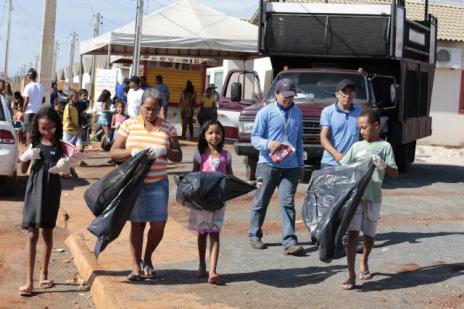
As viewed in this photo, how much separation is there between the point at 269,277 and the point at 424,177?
11000 millimetres

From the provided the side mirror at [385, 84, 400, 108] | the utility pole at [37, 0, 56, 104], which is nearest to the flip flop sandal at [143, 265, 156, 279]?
the side mirror at [385, 84, 400, 108]

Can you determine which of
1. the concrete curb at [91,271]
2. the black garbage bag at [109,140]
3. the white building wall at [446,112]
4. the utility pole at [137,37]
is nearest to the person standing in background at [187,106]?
the utility pole at [137,37]

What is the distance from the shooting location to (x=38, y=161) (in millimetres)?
7523

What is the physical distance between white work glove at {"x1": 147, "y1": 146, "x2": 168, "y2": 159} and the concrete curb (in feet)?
3.83

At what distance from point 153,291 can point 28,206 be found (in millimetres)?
1373

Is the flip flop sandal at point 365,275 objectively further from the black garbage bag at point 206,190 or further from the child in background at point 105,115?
the child in background at point 105,115

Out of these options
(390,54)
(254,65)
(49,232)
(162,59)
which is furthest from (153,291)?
(254,65)

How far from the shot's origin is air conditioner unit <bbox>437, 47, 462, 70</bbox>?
32406 millimetres

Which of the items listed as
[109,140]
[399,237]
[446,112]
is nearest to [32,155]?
[399,237]

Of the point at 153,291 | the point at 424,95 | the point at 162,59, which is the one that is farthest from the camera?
the point at 162,59

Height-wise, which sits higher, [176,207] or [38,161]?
[38,161]

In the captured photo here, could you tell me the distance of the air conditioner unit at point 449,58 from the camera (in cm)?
3241

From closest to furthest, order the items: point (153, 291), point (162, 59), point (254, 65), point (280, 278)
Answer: point (153, 291) < point (280, 278) < point (162, 59) < point (254, 65)

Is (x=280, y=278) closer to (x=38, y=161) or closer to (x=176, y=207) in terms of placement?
(x=38, y=161)
